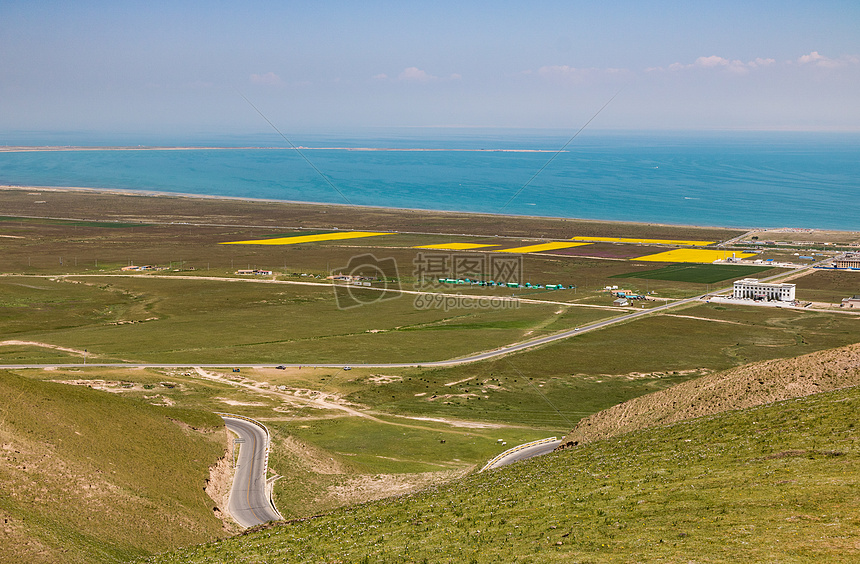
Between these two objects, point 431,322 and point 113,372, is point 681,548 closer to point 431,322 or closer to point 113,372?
point 113,372

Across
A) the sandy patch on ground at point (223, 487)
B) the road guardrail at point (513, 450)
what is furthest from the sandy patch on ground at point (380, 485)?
the sandy patch on ground at point (223, 487)

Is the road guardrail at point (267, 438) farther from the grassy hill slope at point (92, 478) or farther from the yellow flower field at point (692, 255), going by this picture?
the yellow flower field at point (692, 255)

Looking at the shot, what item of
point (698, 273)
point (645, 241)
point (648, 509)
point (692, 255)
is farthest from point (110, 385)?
point (645, 241)

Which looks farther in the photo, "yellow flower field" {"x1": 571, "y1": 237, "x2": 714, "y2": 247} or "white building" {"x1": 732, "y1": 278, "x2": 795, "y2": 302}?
"yellow flower field" {"x1": 571, "y1": 237, "x2": 714, "y2": 247}

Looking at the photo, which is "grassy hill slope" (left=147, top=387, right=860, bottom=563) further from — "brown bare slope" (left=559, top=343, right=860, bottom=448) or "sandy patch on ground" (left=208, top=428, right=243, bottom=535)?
"sandy patch on ground" (left=208, top=428, right=243, bottom=535)

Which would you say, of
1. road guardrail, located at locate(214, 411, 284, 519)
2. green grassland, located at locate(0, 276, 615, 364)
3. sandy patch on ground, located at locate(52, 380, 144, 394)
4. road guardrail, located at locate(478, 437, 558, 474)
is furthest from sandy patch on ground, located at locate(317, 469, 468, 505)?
green grassland, located at locate(0, 276, 615, 364)
